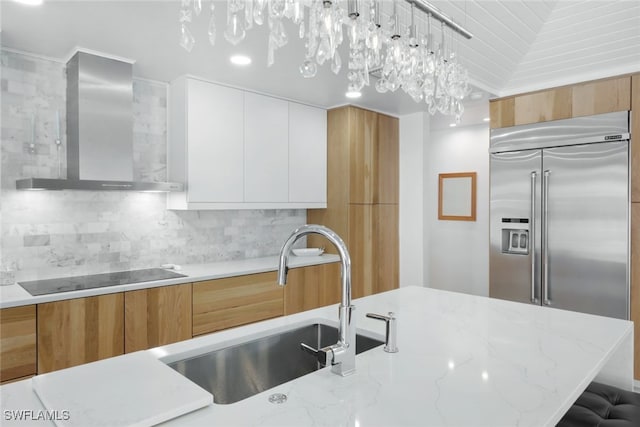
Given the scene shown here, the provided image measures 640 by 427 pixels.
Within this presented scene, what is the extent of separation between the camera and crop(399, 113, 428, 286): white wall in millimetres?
4246

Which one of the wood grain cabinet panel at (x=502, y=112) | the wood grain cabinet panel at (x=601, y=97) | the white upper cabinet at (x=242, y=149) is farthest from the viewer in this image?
the wood grain cabinet panel at (x=502, y=112)

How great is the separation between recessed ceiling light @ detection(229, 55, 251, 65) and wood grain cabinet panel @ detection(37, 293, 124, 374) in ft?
5.45

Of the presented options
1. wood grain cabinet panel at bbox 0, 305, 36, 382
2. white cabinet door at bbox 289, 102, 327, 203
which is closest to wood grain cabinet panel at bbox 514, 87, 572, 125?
white cabinet door at bbox 289, 102, 327, 203

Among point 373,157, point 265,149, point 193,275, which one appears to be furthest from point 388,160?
point 193,275

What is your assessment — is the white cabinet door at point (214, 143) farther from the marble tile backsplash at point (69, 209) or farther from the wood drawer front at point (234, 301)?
the wood drawer front at point (234, 301)

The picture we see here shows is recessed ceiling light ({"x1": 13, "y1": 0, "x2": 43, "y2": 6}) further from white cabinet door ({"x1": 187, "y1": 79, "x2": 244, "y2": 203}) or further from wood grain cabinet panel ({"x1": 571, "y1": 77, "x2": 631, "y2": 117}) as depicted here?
wood grain cabinet panel ({"x1": 571, "y1": 77, "x2": 631, "y2": 117})

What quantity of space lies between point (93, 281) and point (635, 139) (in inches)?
151

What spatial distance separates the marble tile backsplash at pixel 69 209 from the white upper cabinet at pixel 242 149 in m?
0.19

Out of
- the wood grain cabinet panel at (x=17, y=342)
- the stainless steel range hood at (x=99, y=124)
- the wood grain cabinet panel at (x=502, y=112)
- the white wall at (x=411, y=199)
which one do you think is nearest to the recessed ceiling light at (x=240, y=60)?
the stainless steel range hood at (x=99, y=124)

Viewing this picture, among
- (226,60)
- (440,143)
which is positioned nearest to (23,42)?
(226,60)

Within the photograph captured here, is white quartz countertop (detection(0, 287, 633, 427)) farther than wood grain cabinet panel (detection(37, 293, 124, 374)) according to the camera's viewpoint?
No

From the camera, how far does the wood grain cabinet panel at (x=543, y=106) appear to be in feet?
10.6

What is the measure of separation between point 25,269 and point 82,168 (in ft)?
2.47

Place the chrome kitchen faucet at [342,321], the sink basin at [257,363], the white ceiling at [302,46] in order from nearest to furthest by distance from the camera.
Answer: the chrome kitchen faucet at [342,321], the sink basin at [257,363], the white ceiling at [302,46]
